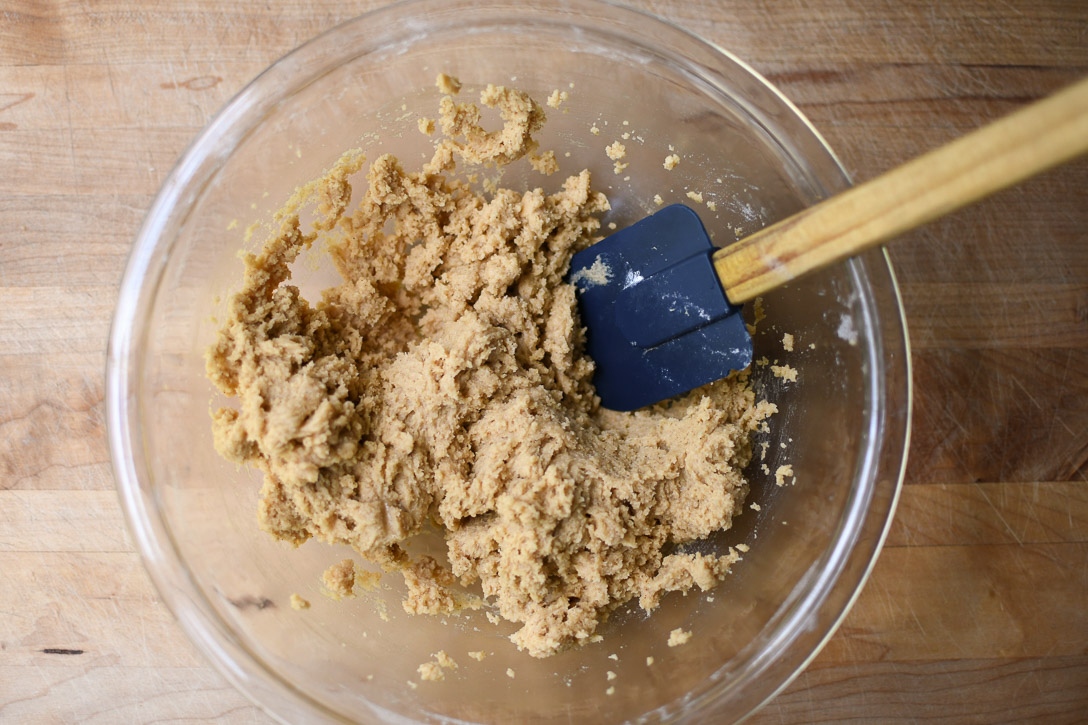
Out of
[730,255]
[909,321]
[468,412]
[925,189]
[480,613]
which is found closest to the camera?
[925,189]

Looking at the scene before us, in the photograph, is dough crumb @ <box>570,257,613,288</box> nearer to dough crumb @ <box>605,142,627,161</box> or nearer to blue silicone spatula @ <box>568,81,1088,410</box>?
blue silicone spatula @ <box>568,81,1088,410</box>

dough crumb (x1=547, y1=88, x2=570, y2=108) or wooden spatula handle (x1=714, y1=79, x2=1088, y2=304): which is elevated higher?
dough crumb (x1=547, y1=88, x2=570, y2=108)

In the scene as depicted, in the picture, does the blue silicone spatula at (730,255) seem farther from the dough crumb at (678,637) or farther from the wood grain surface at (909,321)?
the wood grain surface at (909,321)

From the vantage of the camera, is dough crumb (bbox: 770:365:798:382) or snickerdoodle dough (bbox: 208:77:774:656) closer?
snickerdoodle dough (bbox: 208:77:774:656)

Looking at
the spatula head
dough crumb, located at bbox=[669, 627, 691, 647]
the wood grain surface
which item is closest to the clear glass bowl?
dough crumb, located at bbox=[669, 627, 691, 647]

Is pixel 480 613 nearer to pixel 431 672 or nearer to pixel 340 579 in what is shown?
pixel 431 672

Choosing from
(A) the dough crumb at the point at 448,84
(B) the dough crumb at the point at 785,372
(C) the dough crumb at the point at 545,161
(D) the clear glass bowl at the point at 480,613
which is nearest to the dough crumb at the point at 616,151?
(D) the clear glass bowl at the point at 480,613

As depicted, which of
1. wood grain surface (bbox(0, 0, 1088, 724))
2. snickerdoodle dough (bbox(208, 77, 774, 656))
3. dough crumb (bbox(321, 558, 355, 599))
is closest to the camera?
snickerdoodle dough (bbox(208, 77, 774, 656))

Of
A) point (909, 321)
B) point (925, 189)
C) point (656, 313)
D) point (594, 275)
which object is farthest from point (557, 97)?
point (909, 321)
